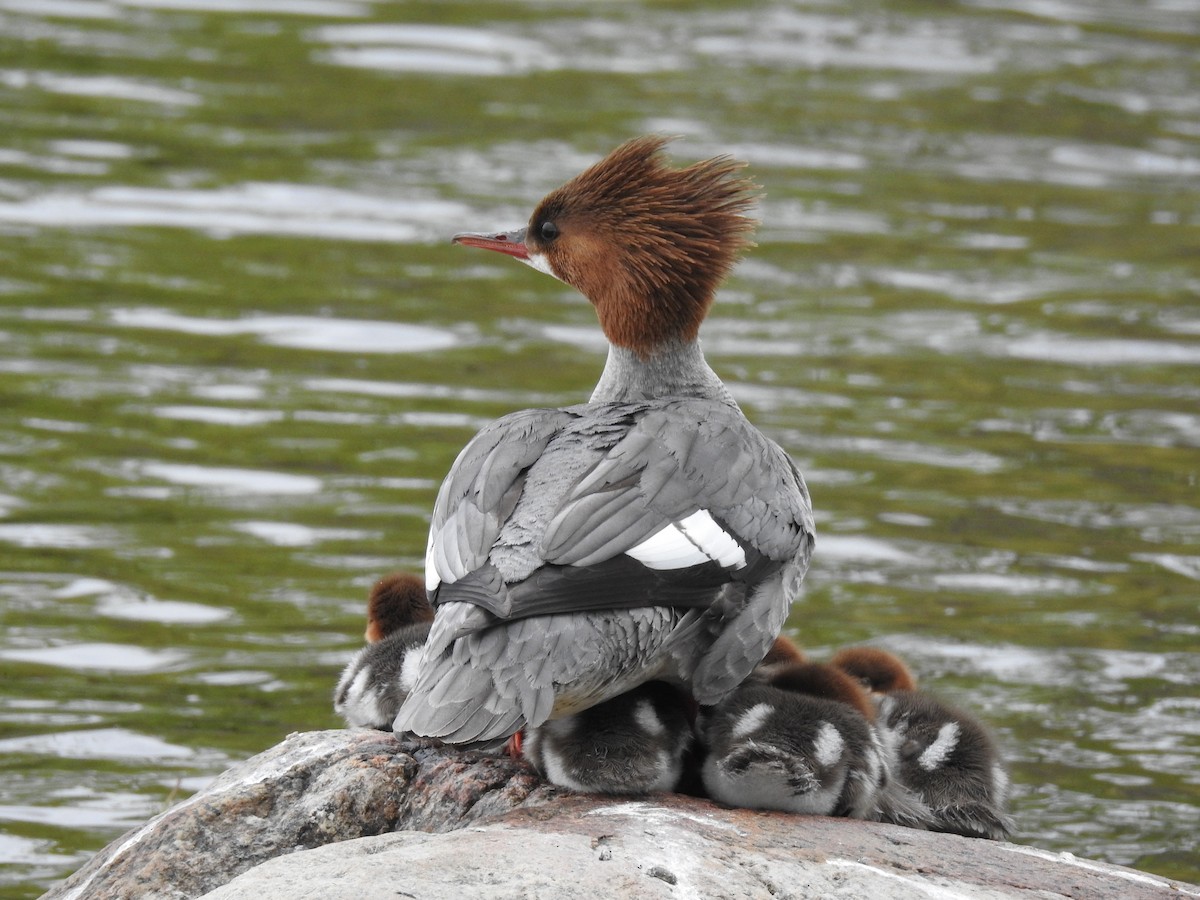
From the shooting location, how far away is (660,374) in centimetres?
543

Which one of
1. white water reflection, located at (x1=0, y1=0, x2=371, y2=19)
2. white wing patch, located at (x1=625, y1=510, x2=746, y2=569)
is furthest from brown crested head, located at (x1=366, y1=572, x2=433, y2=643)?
white water reflection, located at (x1=0, y1=0, x2=371, y2=19)

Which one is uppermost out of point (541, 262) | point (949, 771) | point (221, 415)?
point (541, 262)

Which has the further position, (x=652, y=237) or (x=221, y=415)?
(x=221, y=415)

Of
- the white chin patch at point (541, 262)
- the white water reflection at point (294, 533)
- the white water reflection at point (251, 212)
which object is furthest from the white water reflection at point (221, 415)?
the white chin patch at point (541, 262)

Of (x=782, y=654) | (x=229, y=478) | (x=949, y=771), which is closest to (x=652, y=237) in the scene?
(x=782, y=654)

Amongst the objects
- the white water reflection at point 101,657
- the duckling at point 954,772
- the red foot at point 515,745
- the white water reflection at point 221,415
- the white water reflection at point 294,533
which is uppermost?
the red foot at point 515,745

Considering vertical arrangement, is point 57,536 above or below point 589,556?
below

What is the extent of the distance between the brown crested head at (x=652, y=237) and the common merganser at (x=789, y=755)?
1267mm

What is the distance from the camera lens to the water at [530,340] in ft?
23.6

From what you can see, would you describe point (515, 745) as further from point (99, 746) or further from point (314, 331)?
point (314, 331)

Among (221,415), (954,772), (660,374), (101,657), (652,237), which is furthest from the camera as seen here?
(221,415)

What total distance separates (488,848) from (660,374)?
1.94 m

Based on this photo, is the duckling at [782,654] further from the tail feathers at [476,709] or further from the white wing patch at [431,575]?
the tail feathers at [476,709]

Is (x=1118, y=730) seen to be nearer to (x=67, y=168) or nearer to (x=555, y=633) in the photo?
(x=555, y=633)
